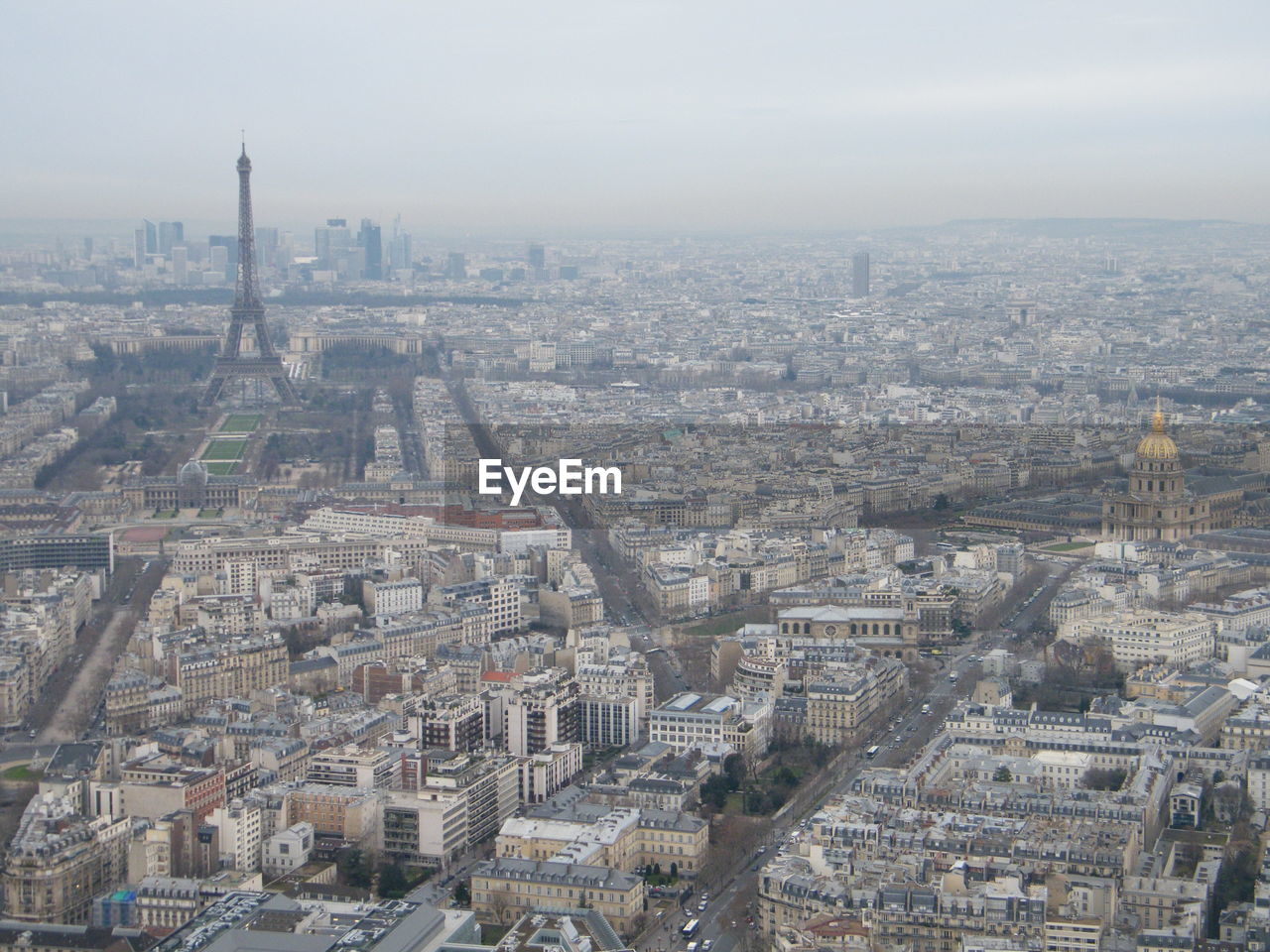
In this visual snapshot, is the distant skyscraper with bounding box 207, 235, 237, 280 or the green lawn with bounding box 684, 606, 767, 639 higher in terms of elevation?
the distant skyscraper with bounding box 207, 235, 237, 280

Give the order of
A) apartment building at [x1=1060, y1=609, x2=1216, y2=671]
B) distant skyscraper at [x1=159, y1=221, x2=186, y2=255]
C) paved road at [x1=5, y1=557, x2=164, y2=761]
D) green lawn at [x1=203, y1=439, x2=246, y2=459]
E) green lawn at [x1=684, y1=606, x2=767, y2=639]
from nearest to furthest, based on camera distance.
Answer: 1. paved road at [x1=5, y1=557, x2=164, y2=761]
2. apartment building at [x1=1060, y1=609, x2=1216, y2=671]
3. green lawn at [x1=684, y1=606, x2=767, y2=639]
4. green lawn at [x1=203, y1=439, x2=246, y2=459]
5. distant skyscraper at [x1=159, y1=221, x2=186, y2=255]

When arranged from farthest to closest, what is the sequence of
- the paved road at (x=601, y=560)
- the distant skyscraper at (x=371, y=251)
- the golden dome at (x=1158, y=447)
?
the distant skyscraper at (x=371, y=251), the golden dome at (x=1158, y=447), the paved road at (x=601, y=560)

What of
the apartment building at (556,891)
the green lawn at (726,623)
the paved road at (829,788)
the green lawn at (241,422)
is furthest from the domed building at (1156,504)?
the green lawn at (241,422)

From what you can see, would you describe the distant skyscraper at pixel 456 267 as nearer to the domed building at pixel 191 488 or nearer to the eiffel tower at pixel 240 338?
the eiffel tower at pixel 240 338

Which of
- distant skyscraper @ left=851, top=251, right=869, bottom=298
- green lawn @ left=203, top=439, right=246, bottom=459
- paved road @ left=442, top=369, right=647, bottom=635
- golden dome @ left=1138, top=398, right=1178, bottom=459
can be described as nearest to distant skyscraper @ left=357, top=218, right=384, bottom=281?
distant skyscraper @ left=851, top=251, right=869, bottom=298

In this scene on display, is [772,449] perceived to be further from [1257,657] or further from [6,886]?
[6,886]

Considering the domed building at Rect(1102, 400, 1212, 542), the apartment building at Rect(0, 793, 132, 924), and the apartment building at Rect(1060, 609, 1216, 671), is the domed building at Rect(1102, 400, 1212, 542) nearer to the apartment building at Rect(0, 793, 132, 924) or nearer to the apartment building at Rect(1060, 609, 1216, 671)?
the apartment building at Rect(1060, 609, 1216, 671)

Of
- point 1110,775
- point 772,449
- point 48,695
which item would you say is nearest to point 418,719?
point 48,695
